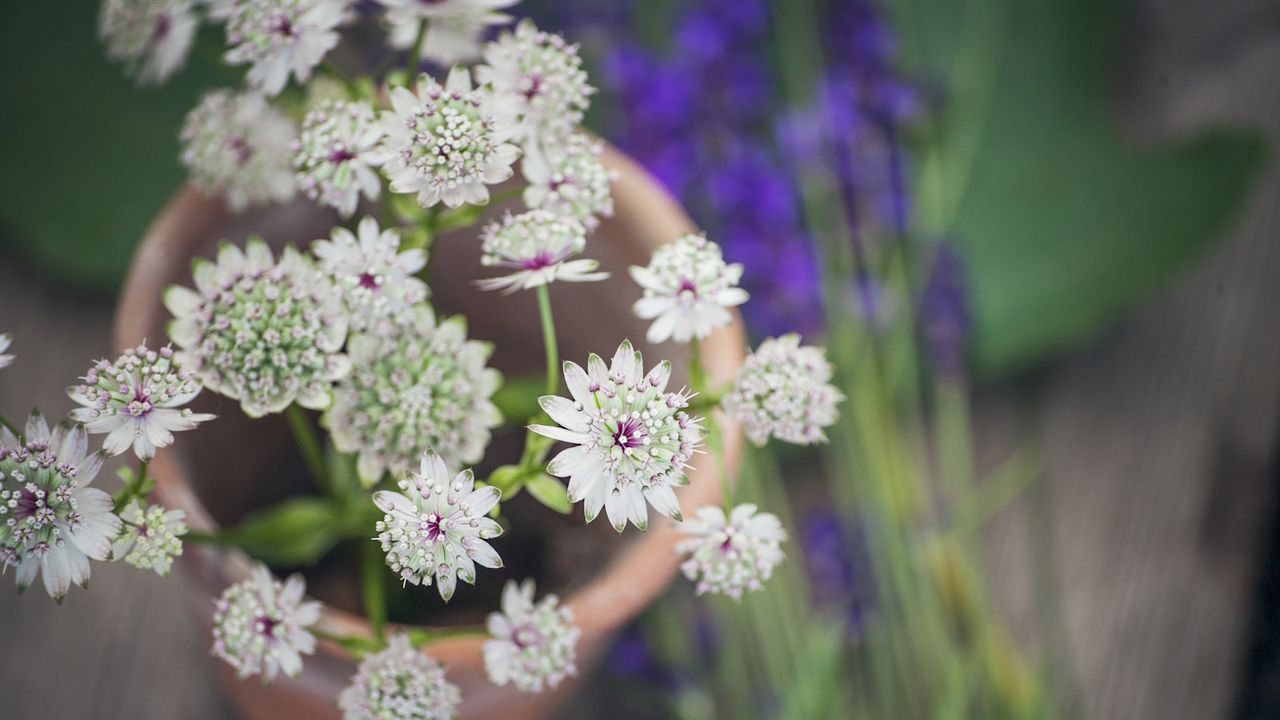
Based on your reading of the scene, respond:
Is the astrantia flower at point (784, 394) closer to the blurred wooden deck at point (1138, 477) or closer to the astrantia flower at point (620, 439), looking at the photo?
the astrantia flower at point (620, 439)

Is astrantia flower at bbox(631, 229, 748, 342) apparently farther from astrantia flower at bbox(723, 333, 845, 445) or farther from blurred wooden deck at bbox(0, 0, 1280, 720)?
blurred wooden deck at bbox(0, 0, 1280, 720)

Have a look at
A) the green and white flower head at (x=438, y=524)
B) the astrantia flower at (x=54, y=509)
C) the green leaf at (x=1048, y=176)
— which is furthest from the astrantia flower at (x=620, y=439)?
the green leaf at (x=1048, y=176)

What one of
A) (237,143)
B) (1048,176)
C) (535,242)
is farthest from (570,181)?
(1048,176)

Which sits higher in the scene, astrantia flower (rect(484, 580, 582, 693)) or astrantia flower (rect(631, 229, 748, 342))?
astrantia flower (rect(631, 229, 748, 342))

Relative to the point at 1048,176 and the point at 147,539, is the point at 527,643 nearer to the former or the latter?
the point at 147,539

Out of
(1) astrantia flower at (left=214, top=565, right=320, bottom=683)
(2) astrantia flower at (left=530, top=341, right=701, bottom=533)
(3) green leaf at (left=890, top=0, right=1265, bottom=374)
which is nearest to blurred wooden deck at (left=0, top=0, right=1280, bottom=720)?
(3) green leaf at (left=890, top=0, right=1265, bottom=374)
